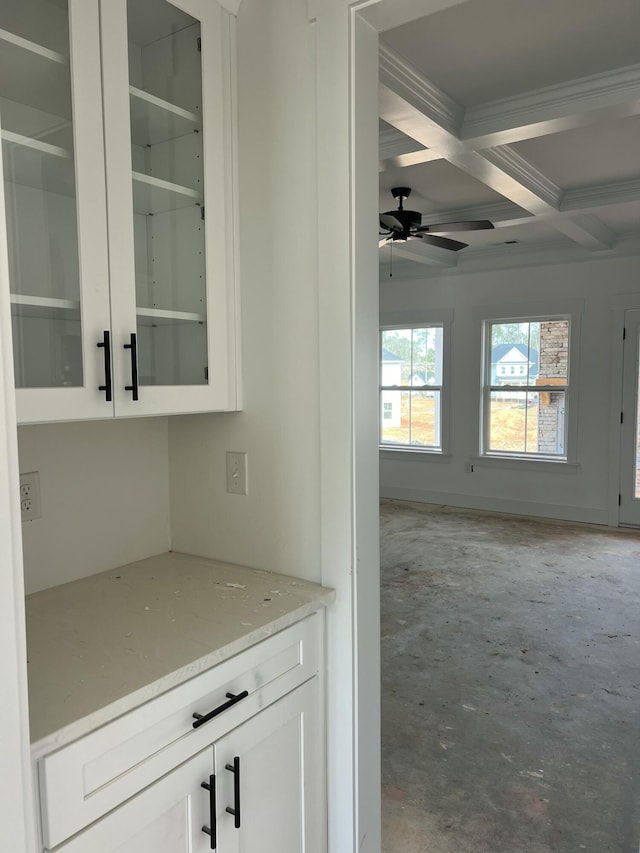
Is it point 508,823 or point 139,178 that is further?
point 508,823

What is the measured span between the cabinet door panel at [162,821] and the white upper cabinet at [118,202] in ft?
2.47

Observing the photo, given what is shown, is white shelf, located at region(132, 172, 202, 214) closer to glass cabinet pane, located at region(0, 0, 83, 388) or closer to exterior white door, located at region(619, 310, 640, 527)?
glass cabinet pane, located at region(0, 0, 83, 388)

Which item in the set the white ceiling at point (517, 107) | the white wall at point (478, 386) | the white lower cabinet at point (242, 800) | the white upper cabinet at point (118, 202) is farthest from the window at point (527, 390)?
the white lower cabinet at point (242, 800)

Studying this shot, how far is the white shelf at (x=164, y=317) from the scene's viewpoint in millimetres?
1516

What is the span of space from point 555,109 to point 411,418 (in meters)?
4.60

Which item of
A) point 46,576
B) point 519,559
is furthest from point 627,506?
point 46,576

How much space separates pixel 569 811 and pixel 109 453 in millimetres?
1989

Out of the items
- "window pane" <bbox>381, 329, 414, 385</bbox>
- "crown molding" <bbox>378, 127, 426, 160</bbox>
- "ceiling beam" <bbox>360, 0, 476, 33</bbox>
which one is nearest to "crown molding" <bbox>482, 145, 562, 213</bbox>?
"crown molding" <bbox>378, 127, 426, 160</bbox>

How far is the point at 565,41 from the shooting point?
8.09 feet

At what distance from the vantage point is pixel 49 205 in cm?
133

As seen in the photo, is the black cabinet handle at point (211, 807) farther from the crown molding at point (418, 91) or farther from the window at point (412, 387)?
the window at point (412, 387)

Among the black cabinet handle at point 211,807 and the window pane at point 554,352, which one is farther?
the window pane at point 554,352

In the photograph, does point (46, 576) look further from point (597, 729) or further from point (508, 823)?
point (597, 729)

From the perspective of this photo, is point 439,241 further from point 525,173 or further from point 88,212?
point 88,212
